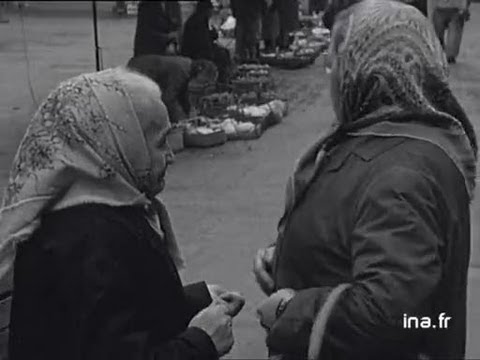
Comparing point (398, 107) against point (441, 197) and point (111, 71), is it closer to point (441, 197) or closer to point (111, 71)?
point (441, 197)

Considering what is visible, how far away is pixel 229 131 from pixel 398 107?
602cm

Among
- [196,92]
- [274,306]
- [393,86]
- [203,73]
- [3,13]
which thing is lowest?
[196,92]

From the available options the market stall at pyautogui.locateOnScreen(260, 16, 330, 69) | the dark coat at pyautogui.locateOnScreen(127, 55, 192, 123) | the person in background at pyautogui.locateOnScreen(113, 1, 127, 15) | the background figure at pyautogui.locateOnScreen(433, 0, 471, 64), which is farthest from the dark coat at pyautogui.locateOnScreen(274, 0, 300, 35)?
the person in background at pyautogui.locateOnScreen(113, 1, 127, 15)

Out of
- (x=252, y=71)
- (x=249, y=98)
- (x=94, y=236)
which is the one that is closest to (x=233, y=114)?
(x=249, y=98)

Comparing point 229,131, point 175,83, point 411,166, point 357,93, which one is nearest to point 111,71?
point 357,93

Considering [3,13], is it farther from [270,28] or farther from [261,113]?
[270,28]

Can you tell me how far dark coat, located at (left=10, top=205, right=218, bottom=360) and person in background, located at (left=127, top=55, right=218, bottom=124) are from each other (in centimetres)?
390

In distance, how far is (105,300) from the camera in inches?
71.1

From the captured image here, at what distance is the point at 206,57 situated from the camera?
831cm

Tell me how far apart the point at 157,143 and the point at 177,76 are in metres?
5.28

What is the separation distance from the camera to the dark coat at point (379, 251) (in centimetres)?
176

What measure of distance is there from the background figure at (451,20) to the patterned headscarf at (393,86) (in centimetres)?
997

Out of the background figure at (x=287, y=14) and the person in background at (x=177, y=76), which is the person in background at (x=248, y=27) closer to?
the background figure at (x=287, y=14)

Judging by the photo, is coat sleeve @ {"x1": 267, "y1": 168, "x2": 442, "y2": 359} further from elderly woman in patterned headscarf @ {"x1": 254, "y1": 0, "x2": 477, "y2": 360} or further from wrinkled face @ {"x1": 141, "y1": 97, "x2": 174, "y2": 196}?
wrinkled face @ {"x1": 141, "y1": 97, "x2": 174, "y2": 196}
